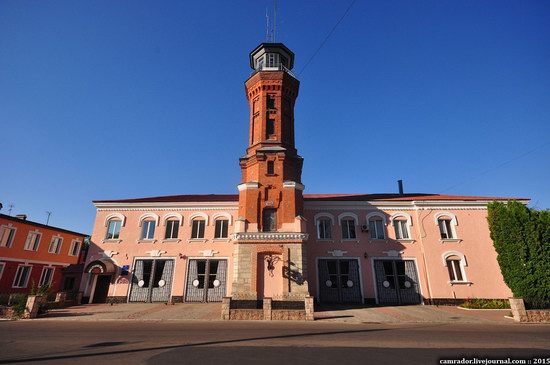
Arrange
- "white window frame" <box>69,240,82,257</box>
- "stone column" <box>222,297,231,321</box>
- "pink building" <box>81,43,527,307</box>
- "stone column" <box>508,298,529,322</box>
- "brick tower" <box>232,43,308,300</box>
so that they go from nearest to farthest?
1. "stone column" <box>508,298,529,322</box>
2. "stone column" <box>222,297,231,321</box>
3. "brick tower" <box>232,43,308,300</box>
4. "pink building" <box>81,43,527,307</box>
5. "white window frame" <box>69,240,82,257</box>

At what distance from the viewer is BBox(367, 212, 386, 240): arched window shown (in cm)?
2328

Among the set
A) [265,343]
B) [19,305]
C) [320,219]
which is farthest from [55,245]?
[265,343]

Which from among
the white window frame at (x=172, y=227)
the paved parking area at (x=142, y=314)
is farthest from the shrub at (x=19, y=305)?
the white window frame at (x=172, y=227)

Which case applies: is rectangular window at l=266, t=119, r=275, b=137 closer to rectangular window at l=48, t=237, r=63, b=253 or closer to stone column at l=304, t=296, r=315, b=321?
stone column at l=304, t=296, r=315, b=321

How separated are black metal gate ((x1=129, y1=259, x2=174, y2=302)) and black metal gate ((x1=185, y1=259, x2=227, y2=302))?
5.69ft

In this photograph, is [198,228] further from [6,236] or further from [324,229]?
[6,236]

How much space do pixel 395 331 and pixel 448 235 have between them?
48.5ft

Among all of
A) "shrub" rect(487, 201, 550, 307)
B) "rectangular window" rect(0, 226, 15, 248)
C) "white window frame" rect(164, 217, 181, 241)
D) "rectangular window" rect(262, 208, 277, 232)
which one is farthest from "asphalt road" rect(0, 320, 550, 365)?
"rectangular window" rect(0, 226, 15, 248)

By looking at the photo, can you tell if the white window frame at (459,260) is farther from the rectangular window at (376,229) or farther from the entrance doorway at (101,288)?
the entrance doorway at (101,288)

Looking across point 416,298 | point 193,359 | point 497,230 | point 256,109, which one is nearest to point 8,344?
point 193,359

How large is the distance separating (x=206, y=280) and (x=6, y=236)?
19.7m

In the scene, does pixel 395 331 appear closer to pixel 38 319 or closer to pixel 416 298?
pixel 416 298

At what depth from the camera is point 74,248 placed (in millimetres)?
33031

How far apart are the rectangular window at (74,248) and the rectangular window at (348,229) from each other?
32.2m
